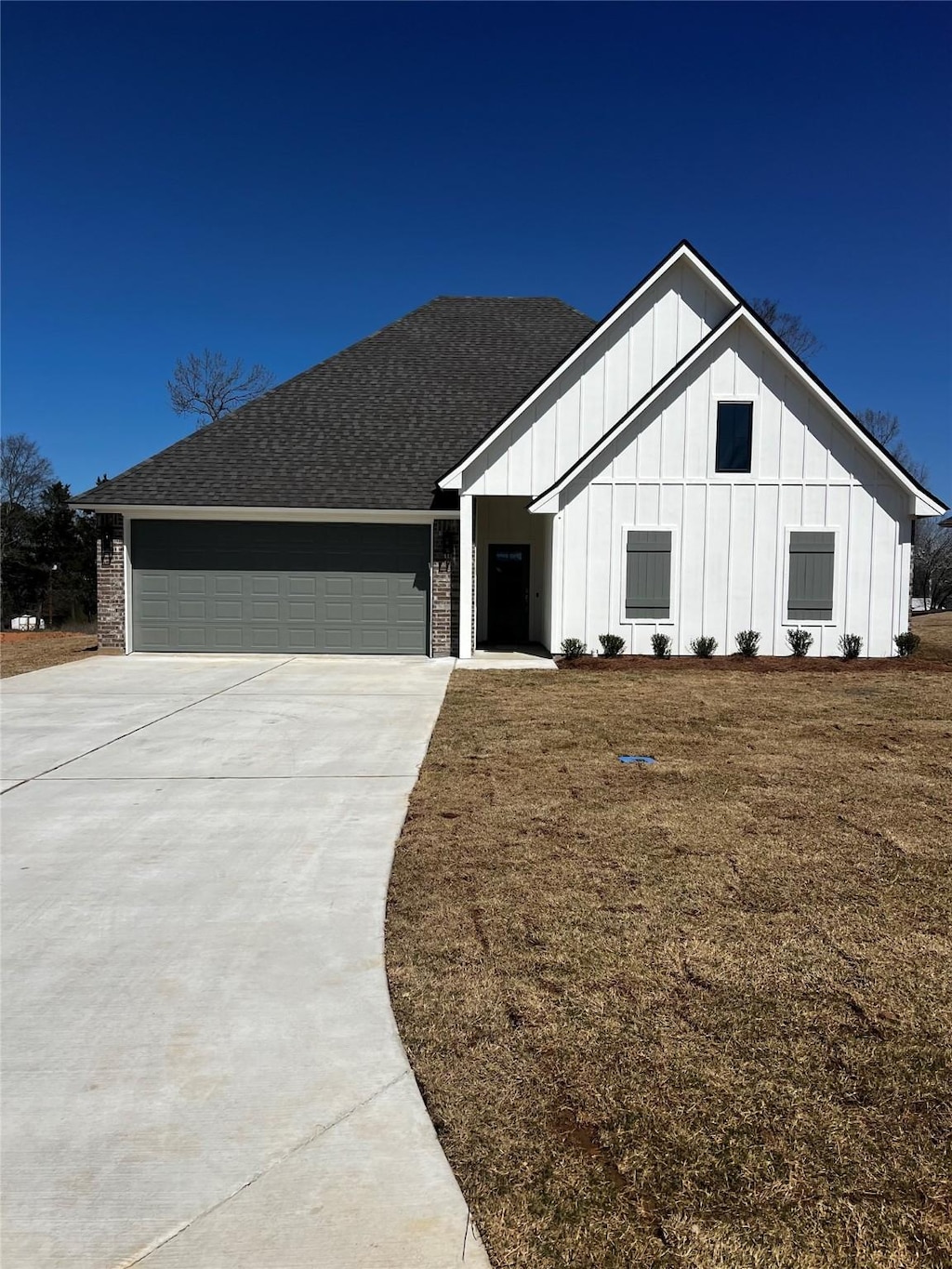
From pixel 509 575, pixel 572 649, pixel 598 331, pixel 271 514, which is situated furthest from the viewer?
pixel 509 575

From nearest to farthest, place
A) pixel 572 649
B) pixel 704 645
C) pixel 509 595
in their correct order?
pixel 572 649 → pixel 704 645 → pixel 509 595

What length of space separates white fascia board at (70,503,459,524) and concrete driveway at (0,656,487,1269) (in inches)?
364

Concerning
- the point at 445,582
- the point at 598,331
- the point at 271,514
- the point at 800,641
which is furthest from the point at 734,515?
the point at 271,514

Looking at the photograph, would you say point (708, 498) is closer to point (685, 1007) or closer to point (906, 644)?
point (906, 644)

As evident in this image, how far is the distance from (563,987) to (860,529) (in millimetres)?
14569

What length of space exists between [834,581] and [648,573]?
3.62 metres

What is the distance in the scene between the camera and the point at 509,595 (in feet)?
62.7

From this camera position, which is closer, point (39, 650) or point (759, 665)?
point (759, 665)

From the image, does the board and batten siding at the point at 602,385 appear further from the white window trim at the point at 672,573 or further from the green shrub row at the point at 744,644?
the green shrub row at the point at 744,644

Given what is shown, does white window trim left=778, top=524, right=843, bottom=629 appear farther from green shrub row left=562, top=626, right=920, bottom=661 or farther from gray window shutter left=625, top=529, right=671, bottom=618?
gray window shutter left=625, top=529, right=671, bottom=618

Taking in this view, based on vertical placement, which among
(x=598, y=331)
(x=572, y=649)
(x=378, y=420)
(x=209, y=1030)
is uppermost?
(x=598, y=331)

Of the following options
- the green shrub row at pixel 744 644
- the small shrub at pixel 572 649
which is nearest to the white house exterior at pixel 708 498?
the green shrub row at pixel 744 644

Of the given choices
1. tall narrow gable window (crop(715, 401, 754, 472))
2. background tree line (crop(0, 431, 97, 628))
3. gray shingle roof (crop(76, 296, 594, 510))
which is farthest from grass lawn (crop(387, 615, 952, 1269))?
background tree line (crop(0, 431, 97, 628))

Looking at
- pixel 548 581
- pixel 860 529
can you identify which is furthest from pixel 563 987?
pixel 860 529
